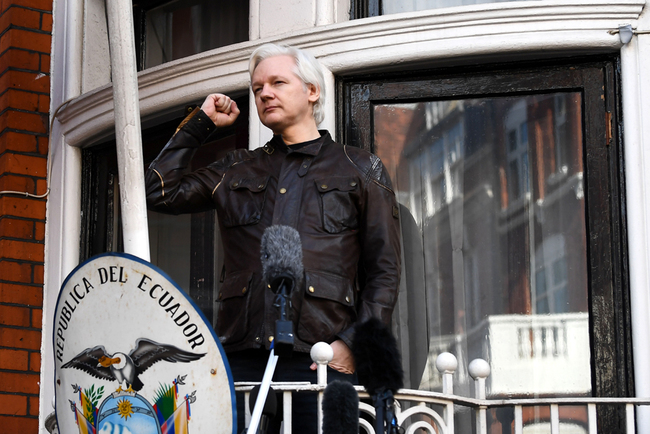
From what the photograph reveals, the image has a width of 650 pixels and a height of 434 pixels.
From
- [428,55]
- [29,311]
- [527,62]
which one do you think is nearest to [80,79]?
[29,311]

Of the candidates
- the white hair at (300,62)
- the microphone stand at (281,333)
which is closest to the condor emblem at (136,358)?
the microphone stand at (281,333)

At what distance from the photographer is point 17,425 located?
5.64 metres

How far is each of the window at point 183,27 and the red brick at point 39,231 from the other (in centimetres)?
108

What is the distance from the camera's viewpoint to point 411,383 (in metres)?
4.89

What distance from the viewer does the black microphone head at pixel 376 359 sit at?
121 inches

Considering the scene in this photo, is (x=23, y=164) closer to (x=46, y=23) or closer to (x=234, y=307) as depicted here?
(x=46, y=23)

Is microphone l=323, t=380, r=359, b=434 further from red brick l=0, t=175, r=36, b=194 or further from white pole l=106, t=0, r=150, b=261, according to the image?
red brick l=0, t=175, r=36, b=194

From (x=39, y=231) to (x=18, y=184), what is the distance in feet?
0.93

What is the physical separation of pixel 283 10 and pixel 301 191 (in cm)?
136

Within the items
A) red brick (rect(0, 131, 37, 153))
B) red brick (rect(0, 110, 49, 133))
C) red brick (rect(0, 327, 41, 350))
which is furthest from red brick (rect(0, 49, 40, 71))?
red brick (rect(0, 327, 41, 350))

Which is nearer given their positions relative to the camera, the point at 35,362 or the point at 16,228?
the point at 35,362

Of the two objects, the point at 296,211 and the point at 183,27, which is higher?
the point at 183,27

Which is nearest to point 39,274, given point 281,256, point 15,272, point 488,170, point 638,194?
point 15,272

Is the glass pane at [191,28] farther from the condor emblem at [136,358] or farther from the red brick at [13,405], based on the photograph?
the condor emblem at [136,358]
